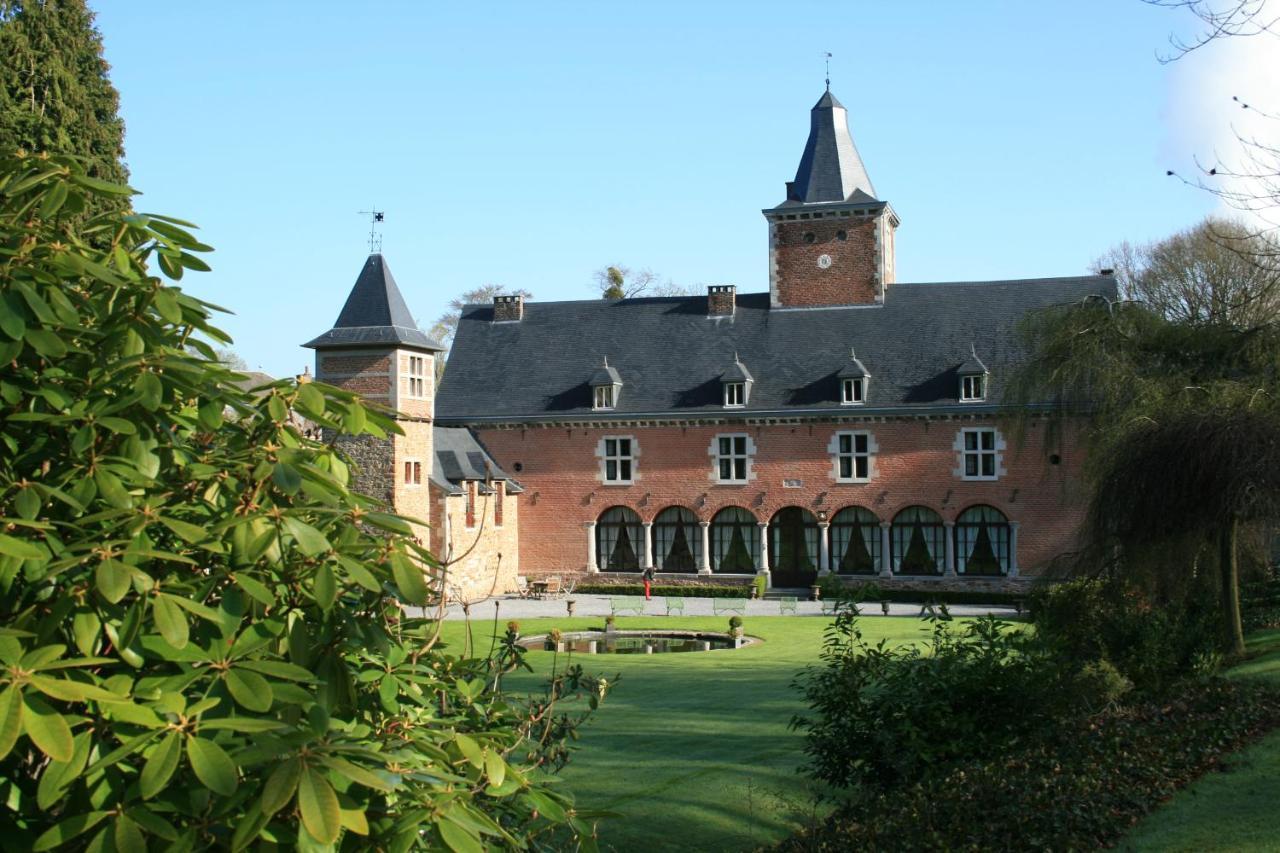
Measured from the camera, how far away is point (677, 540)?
3600 centimetres

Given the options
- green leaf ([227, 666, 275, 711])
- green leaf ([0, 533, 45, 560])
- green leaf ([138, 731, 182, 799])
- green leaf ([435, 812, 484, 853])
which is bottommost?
green leaf ([435, 812, 484, 853])

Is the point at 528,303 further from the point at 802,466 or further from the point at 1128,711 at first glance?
the point at 1128,711

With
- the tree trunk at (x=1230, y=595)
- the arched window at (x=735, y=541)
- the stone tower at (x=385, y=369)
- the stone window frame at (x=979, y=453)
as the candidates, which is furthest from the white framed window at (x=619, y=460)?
the tree trunk at (x=1230, y=595)

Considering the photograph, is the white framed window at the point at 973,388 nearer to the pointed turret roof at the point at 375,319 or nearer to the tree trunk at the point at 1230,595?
the pointed turret roof at the point at 375,319

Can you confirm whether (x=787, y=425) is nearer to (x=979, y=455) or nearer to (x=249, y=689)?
(x=979, y=455)

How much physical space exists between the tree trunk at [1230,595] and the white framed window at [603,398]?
2216cm

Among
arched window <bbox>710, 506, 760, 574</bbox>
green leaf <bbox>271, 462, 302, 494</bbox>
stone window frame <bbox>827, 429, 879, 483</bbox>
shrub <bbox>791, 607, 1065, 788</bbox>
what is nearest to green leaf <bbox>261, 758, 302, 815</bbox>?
green leaf <bbox>271, 462, 302, 494</bbox>

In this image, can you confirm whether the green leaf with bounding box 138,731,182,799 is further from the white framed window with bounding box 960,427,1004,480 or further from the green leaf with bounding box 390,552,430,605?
the white framed window with bounding box 960,427,1004,480

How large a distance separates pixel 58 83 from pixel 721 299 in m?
20.9

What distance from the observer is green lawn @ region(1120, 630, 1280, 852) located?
21.9 feet

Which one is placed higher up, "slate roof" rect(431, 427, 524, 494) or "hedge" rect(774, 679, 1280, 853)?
"slate roof" rect(431, 427, 524, 494)

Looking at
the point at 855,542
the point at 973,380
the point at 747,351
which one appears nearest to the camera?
the point at 973,380

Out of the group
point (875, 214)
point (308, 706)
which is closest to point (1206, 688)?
point (308, 706)

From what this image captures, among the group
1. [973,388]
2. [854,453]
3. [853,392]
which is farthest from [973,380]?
[854,453]
